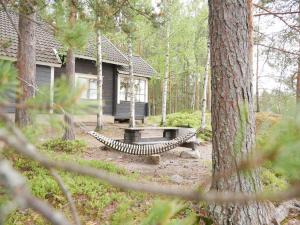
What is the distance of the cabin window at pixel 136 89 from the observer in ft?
56.8

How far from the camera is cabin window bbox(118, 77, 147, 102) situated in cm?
1731

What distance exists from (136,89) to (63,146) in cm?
1018

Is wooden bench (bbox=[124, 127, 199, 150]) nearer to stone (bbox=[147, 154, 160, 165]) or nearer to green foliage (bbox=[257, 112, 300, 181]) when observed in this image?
stone (bbox=[147, 154, 160, 165])

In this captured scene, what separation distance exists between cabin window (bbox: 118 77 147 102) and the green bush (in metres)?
8.49

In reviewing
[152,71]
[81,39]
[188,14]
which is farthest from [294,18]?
[188,14]

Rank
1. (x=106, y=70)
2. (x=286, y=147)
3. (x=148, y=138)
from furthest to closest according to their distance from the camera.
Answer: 1. (x=106, y=70)
2. (x=148, y=138)
3. (x=286, y=147)

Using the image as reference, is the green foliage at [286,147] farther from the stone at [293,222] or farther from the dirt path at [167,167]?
the dirt path at [167,167]

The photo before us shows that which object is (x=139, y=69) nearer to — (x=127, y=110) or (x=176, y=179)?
(x=127, y=110)

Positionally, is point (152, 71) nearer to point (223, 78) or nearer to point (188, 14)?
point (188, 14)

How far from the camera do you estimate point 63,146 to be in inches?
328

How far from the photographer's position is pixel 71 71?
8.91m

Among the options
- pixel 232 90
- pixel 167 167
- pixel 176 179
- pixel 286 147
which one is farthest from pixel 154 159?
pixel 286 147

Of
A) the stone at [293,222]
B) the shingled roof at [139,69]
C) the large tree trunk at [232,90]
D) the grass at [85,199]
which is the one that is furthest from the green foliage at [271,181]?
the shingled roof at [139,69]

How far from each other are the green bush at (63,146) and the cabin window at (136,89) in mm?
8493
